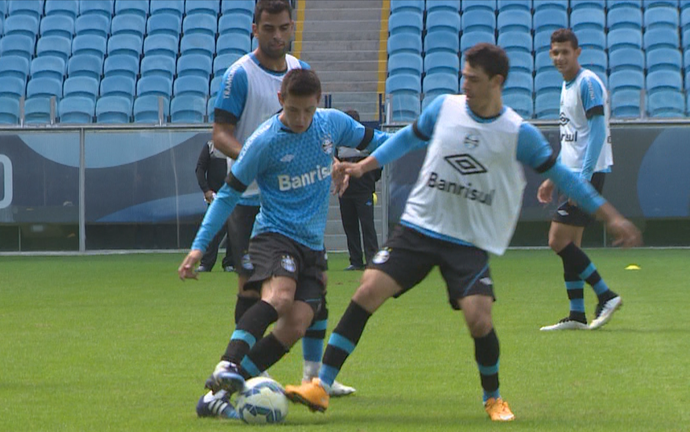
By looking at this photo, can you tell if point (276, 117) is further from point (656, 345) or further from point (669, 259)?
point (669, 259)

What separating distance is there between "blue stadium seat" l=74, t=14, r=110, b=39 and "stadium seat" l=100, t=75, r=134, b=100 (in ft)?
6.20

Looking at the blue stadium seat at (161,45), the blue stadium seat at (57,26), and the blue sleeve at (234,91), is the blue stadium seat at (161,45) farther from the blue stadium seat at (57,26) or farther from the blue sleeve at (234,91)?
the blue sleeve at (234,91)

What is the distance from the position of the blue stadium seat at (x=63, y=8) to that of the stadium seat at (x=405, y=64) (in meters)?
6.69

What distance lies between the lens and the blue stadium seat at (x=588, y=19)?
24.0 metres

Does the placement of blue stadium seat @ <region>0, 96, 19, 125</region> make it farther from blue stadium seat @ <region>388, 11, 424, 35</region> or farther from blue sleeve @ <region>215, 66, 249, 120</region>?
blue sleeve @ <region>215, 66, 249, 120</region>

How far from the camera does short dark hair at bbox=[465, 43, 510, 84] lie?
6.05m

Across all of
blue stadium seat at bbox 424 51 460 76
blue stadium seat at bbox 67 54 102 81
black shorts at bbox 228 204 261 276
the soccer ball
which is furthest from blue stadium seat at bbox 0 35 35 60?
the soccer ball

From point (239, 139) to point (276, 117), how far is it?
0.56 m

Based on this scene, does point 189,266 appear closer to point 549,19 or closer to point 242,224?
point 242,224

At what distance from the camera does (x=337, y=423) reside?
238 inches

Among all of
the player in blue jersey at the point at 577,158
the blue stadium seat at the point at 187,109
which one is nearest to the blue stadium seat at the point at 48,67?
the blue stadium seat at the point at 187,109

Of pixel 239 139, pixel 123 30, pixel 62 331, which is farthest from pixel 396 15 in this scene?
pixel 239 139

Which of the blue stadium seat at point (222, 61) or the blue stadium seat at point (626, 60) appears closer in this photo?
the blue stadium seat at point (626, 60)

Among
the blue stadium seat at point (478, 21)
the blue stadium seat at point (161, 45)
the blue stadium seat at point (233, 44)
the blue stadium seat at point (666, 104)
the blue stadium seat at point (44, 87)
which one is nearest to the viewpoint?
the blue stadium seat at point (666, 104)
